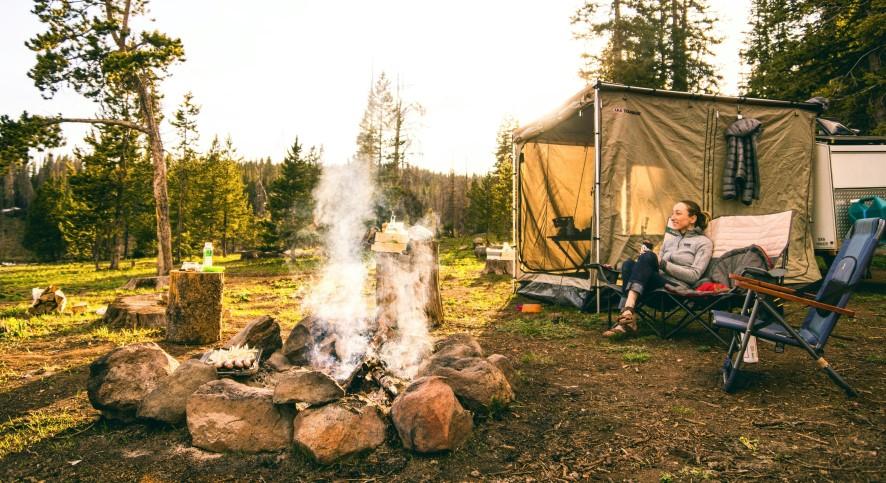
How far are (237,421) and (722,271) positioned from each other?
4240 mm

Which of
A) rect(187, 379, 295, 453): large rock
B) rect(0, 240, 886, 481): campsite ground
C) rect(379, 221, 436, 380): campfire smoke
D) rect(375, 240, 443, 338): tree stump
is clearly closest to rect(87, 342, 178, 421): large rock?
rect(0, 240, 886, 481): campsite ground

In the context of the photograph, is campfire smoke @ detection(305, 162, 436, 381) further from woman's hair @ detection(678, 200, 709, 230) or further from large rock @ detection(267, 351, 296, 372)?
woman's hair @ detection(678, 200, 709, 230)

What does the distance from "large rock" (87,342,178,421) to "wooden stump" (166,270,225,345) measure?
160 cm

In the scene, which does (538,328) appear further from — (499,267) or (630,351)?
(499,267)

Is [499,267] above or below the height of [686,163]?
below

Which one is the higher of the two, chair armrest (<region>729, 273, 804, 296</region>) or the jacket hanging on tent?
the jacket hanging on tent

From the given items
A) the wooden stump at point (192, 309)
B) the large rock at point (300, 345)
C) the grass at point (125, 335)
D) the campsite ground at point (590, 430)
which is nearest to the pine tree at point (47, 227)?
the grass at point (125, 335)

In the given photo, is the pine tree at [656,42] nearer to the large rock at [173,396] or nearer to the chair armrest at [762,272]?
the chair armrest at [762,272]

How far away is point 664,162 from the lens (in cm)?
588

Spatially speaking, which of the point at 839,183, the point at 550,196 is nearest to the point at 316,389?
the point at 550,196

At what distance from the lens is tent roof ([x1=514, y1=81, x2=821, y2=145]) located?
5605mm

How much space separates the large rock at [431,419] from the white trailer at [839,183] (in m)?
6.78

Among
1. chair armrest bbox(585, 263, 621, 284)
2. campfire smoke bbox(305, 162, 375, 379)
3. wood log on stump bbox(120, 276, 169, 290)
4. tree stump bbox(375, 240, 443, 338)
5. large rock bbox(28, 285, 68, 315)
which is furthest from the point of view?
wood log on stump bbox(120, 276, 169, 290)

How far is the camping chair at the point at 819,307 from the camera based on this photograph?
265 centimetres
